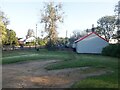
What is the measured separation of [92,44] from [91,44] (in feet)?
0.65

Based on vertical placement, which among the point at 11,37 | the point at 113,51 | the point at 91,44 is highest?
the point at 11,37

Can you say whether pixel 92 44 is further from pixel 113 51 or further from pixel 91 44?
pixel 113 51

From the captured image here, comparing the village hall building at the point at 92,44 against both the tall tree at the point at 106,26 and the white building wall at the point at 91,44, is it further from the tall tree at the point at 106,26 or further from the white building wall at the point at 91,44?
the tall tree at the point at 106,26

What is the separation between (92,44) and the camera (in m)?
54.9

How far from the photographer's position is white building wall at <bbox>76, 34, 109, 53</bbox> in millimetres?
54400

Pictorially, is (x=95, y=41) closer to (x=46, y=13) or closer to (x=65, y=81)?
(x=46, y=13)

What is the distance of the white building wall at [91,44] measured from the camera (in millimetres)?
54400

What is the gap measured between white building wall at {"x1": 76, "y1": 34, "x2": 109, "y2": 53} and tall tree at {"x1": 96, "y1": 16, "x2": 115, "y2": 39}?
1870 inches

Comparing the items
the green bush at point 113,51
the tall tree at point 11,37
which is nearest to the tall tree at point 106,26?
the tall tree at point 11,37

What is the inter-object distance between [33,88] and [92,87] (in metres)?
2.72

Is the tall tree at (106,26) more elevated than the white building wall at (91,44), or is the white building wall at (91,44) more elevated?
the tall tree at (106,26)

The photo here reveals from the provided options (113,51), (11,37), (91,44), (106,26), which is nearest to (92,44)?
(91,44)

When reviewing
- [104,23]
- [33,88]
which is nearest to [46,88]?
[33,88]

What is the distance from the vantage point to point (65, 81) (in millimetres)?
14727
